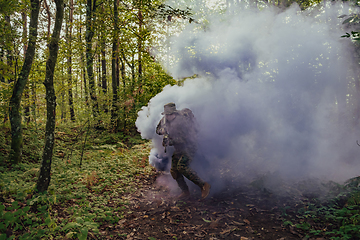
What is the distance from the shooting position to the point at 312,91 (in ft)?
23.3

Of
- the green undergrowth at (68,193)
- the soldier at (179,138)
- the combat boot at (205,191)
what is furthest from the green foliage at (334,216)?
the green undergrowth at (68,193)

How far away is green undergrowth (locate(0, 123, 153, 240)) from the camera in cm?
355

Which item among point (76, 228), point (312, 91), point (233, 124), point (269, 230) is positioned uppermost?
point (312, 91)

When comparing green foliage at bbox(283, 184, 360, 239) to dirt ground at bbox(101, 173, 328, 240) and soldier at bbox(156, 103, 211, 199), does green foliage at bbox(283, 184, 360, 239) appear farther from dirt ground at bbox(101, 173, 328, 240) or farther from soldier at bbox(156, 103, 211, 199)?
soldier at bbox(156, 103, 211, 199)

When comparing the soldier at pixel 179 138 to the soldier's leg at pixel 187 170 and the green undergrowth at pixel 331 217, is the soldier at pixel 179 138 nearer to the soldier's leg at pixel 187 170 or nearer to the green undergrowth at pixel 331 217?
the soldier's leg at pixel 187 170

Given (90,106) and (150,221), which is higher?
(90,106)

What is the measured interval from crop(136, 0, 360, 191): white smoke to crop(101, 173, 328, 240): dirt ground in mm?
1471

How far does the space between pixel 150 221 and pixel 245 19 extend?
6838mm

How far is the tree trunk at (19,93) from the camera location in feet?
20.2

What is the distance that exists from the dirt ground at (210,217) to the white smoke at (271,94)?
1.47 m

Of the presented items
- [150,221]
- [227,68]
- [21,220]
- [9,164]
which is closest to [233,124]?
[227,68]

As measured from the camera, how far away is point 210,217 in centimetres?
448

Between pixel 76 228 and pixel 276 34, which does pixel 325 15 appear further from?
pixel 76 228

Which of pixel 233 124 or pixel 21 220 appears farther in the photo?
pixel 233 124
